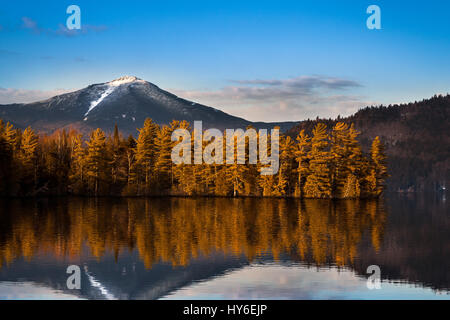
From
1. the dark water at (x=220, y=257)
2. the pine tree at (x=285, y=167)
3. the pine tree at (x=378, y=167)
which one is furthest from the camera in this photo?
the pine tree at (x=378, y=167)

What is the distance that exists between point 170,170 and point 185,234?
191 feet

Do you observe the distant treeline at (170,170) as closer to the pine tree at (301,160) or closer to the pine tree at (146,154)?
the pine tree at (146,154)

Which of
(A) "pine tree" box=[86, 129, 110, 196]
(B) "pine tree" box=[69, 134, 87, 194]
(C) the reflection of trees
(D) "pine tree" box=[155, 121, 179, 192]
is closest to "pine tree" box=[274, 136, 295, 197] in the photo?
(D) "pine tree" box=[155, 121, 179, 192]

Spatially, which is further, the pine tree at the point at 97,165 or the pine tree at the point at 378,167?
the pine tree at the point at 378,167

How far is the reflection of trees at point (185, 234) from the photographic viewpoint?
33500mm

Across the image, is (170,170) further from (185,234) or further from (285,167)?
(185,234)

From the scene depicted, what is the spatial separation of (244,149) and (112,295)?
71658 millimetres

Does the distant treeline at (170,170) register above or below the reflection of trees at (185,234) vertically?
above

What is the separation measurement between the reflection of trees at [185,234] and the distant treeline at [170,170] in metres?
31.5

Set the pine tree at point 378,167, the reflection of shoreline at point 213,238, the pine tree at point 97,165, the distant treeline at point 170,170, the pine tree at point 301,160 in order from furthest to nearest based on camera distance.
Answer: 1. the pine tree at point 378,167
2. the pine tree at point 97,165
3. the pine tree at point 301,160
4. the distant treeline at point 170,170
5. the reflection of shoreline at point 213,238

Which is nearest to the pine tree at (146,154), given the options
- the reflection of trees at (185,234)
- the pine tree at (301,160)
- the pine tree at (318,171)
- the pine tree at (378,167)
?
the pine tree at (301,160)

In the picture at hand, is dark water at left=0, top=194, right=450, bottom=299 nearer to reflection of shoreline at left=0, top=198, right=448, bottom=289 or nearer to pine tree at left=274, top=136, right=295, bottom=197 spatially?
reflection of shoreline at left=0, top=198, right=448, bottom=289

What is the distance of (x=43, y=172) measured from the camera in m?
95.3

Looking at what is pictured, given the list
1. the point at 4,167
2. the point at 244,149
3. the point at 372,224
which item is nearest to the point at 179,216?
the point at 372,224
